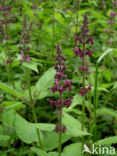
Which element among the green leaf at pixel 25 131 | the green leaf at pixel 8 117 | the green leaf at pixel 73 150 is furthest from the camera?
the green leaf at pixel 8 117

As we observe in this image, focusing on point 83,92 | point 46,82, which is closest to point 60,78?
point 83,92

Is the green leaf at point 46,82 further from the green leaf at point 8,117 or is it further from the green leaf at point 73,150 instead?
the green leaf at point 73,150

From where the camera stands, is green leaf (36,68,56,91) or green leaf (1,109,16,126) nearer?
green leaf (36,68,56,91)

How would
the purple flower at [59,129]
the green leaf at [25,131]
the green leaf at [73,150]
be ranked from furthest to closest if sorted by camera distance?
the green leaf at [25,131]
the green leaf at [73,150]
the purple flower at [59,129]

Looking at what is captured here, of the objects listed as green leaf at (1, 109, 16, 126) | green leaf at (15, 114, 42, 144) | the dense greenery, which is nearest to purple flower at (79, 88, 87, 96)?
the dense greenery

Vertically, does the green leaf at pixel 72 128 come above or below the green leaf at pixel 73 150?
above

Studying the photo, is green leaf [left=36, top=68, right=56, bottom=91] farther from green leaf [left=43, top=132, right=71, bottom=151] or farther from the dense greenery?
green leaf [left=43, top=132, right=71, bottom=151]

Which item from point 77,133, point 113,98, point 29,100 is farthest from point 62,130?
point 113,98

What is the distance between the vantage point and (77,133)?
208cm

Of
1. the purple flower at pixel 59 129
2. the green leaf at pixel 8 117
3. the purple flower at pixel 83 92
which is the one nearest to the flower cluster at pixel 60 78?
the purple flower at pixel 59 129

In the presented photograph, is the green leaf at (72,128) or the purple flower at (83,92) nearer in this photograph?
the green leaf at (72,128)

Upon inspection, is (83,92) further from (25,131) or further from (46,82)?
(25,131)

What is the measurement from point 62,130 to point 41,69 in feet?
9.38

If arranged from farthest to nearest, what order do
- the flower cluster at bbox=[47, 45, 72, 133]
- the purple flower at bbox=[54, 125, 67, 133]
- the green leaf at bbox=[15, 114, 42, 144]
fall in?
1. the green leaf at bbox=[15, 114, 42, 144]
2. the purple flower at bbox=[54, 125, 67, 133]
3. the flower cluster at bbox=[47, 45, 72, 133]
